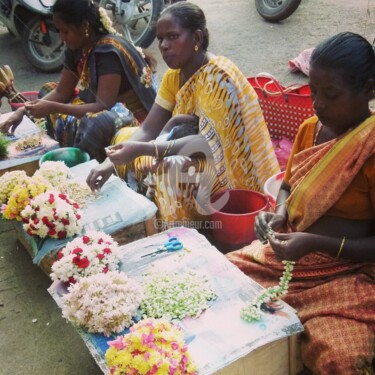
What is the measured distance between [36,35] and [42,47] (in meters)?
0.17

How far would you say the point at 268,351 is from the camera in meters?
1.80

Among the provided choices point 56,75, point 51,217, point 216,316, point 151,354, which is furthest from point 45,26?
point 151,354

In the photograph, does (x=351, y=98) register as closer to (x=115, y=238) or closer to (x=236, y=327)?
(x=236, y=327)

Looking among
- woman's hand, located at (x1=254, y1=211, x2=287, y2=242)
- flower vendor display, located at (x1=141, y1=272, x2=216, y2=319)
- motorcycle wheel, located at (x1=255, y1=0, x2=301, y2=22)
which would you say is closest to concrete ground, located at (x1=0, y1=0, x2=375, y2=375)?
motorcycle wheel, located at (x1=255, y1=0, x2=301, y2=22)

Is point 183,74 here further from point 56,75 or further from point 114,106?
point 56,75

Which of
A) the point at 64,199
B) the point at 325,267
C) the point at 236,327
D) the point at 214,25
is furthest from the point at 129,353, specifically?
the point at 214,25

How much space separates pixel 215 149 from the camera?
8.87 feet

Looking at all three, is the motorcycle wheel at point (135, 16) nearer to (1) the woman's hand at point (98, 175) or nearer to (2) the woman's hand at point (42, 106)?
(2) the woman's hand at point (42, 106)

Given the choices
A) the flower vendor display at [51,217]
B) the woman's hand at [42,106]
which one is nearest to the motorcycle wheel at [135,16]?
the woman's hand at [42,106]

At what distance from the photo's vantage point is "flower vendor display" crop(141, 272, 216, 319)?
193cm

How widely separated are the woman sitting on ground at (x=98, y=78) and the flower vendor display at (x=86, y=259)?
1332 millimetres

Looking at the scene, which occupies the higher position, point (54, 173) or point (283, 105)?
point (283, 105)

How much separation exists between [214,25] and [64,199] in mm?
5596

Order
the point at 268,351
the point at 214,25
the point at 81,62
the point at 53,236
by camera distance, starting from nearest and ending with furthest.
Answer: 1. the point at 268,351
2. the point at 53,236
3. the point at 81,62
4. the point at 214,25
